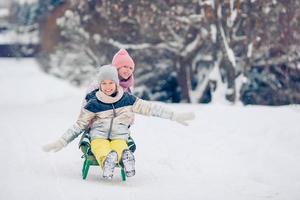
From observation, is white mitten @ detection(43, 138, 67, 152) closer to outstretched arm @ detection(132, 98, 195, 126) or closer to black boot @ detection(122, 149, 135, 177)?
black boot @ detection(122, 149, 135, 177)

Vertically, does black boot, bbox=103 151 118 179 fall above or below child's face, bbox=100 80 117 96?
below

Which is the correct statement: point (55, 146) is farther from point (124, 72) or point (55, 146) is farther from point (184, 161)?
point (184, 161)

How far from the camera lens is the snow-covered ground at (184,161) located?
5.88 meters

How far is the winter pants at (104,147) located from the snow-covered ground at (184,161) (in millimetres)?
291

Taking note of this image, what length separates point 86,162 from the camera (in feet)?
21.5

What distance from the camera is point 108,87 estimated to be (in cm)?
643

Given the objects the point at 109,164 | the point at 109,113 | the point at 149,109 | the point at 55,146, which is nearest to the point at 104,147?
the point at 109,164

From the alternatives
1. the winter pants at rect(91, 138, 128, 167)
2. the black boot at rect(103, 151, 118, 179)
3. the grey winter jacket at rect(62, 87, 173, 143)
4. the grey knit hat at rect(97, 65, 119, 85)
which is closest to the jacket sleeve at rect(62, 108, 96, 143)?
the grey winter jacket at rect(62, 87, 173, 143)

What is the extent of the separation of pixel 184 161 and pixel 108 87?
1.85 metres

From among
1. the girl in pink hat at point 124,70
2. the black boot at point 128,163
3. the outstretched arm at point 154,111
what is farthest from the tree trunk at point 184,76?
the black boot at point 128,163

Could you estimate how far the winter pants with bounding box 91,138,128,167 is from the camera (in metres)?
6.24

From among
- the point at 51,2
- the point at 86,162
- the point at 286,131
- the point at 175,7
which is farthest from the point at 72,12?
the point at 86,162

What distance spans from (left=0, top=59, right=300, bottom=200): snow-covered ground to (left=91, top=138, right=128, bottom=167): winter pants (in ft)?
0.95

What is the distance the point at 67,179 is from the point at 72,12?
39.6 feet
